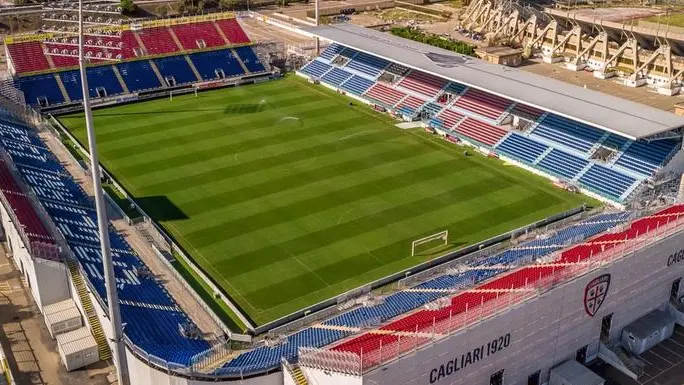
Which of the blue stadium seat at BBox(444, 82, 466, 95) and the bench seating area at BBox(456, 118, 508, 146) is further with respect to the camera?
the blue stadium seat at BBox(444, 82, 466, 95)

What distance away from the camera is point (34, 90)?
191 feet

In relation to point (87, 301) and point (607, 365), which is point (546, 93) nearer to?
point (607, 365)

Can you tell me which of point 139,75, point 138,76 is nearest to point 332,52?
point 139,75

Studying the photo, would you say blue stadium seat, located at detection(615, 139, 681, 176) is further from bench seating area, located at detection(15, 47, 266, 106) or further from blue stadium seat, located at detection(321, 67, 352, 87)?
bench seating area, located at detection(15, 47, 266, 106)

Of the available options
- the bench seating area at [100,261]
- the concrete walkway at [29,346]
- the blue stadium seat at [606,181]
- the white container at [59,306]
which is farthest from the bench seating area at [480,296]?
the white container at [59,306]

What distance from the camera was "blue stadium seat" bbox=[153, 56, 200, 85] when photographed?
209 ft

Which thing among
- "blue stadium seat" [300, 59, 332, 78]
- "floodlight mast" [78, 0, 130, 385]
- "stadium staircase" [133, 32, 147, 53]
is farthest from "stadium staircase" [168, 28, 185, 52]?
"floodlight mast" [78, 0, 130, 385]

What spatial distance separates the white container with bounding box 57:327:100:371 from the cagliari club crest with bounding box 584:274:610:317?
69.1 feet

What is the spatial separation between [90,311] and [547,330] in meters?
19.8

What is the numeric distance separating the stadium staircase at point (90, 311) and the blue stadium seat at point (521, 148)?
30.1 metres

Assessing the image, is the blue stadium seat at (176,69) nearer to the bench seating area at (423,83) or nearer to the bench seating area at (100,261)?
the bench seating area at (100,261)

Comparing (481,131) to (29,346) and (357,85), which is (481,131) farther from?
(29,346)

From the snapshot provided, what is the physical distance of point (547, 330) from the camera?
2702 cm

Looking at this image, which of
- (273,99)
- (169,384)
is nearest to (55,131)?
(273,99)
